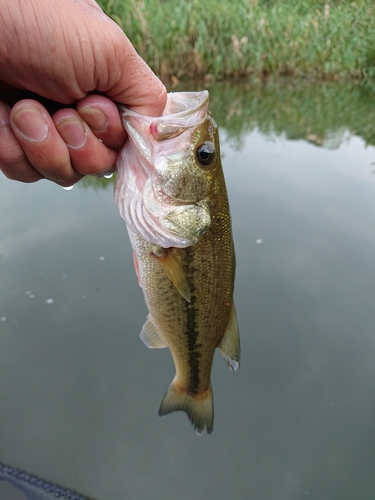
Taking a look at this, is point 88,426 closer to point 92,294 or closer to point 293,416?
point 92,294

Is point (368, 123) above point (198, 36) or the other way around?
the other way around

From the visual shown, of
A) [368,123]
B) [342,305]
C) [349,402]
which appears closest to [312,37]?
[368,123]

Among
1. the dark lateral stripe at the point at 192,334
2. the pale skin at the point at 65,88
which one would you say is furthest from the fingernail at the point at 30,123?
the dark lateral stripe at the point at 192,334

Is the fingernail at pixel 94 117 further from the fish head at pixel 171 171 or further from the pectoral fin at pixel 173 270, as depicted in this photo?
the pectoral fin at pixel 173 270

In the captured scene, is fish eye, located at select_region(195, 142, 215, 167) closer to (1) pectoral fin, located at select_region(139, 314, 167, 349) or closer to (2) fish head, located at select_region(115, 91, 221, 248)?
(2) fish head, located at select_region(115, 91, 221, 248)

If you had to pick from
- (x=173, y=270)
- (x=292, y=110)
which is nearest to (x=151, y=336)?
(x=173, y=270)

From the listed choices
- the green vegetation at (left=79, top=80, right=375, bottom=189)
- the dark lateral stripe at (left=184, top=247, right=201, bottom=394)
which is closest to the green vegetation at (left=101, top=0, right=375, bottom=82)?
the green vegetation at (left=79, top=80, right=375, bottom=189)

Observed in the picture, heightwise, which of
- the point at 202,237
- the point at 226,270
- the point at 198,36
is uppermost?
the point at 202,237
